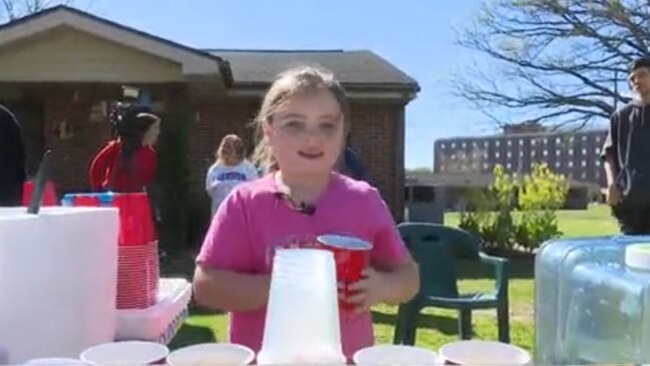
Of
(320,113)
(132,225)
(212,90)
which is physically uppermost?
(212,90)

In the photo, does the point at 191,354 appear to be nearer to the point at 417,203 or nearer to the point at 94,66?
the point at 94,66

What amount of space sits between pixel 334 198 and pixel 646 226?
3670 mm

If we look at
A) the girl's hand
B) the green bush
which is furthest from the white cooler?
the green bush

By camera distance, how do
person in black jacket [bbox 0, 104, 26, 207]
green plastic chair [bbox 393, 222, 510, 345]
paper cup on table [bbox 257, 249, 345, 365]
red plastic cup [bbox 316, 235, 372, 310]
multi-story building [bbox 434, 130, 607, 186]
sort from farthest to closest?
1. multi-story building [bbox 434, 130, 607, 186]
2. green plastic chair [bbox 393, 222, 510, 345]
3. person in black jacket [bbox 0, 104, 26, 207]
4. red plastic cup [bbox 316, 235, 372, 310]
5. paper cup on table [bbox 257, 249, 345, 365]

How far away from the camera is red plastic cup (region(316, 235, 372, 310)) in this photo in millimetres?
1303

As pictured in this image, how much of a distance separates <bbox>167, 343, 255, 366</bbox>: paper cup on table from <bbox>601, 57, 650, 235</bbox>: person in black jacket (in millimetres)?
4060

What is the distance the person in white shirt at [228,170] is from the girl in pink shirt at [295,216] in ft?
19.4

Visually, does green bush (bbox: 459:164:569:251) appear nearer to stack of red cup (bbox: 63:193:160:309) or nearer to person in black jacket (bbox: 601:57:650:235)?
person in black jacket (bbox: 601:57:650:235)

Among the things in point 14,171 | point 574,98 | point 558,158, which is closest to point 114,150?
point 14,171

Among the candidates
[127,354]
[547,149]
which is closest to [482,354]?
[127,354]

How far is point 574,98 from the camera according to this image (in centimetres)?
1995

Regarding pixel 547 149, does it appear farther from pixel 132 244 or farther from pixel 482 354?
pixel 482 354

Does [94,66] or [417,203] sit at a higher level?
[94,66]

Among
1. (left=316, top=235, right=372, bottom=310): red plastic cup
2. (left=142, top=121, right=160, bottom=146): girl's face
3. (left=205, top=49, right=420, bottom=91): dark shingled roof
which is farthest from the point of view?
(left=205, top=49, right=420, bottom=91): dark shingled roof
